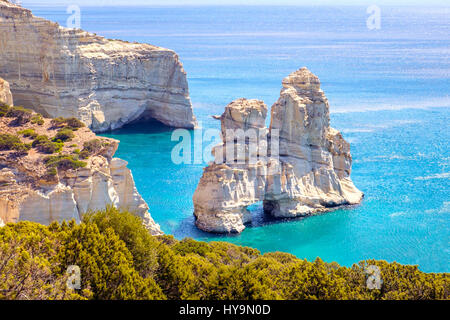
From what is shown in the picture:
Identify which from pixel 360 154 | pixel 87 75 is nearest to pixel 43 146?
pixel 360 154

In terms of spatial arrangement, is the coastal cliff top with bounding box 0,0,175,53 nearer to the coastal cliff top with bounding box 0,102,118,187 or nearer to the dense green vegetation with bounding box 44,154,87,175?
the coastal cliff top with bounding box 0,102,118,187

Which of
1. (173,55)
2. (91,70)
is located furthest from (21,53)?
(173,55)

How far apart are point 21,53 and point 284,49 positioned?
98.6 m

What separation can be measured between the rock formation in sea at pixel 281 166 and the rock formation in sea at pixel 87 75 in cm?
2876

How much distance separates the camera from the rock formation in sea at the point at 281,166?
4541cm

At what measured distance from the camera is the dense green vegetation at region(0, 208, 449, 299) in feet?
70.1

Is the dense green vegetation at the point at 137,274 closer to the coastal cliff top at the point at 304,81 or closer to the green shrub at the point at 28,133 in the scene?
the green shrub at the point at 28,133

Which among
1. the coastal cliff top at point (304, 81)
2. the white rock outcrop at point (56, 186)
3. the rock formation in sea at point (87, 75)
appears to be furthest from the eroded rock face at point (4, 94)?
the rock formation in sea at point (87, 75)

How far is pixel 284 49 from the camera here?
159375 millimetres

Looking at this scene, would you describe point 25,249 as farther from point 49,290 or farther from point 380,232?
point 380,232

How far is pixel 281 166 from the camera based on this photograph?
48469 mm

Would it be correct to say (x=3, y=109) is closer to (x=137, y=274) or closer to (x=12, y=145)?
(x=12, y=145)

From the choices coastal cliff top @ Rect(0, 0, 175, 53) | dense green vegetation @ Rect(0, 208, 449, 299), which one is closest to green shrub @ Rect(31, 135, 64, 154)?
dense green vegetation @ Rect(0, 208, 449, 299)
